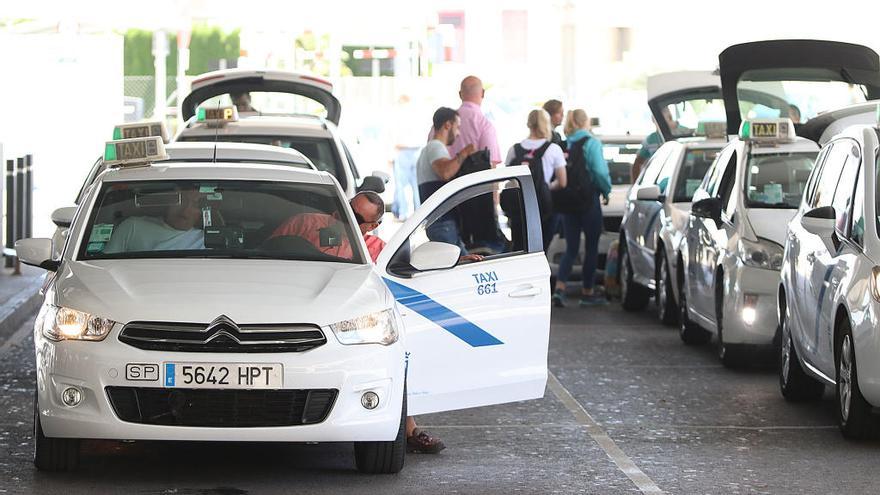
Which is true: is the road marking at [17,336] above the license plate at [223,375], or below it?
below

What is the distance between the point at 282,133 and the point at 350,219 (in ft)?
21.1

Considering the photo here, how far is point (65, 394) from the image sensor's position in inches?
309

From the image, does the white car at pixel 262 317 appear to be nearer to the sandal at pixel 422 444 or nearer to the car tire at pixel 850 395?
A: the sandal at pixel 422 444

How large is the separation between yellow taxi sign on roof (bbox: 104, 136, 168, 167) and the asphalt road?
139cm

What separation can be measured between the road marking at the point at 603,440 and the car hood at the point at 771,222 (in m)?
1.66

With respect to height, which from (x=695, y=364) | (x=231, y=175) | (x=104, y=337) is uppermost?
(x=231, y=175)

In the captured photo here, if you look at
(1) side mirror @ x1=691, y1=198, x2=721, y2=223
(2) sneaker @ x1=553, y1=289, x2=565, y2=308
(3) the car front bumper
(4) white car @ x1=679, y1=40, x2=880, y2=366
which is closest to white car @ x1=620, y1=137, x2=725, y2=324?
(4) white car @ x1=679, y1=40, x2=880, y2=366

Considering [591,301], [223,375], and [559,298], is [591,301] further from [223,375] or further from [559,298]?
[223,375]

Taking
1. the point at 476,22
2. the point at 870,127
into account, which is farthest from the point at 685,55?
the point at 870,127

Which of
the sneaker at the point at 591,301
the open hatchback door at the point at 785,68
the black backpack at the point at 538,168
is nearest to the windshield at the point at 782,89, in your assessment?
the open hatchback door at the point at 785,68

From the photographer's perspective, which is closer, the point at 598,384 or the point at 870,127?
the point at 870,127

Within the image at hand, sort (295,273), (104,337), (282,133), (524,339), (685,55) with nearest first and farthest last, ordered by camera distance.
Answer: (104,337)
(295,273)
(524,339)
(282,133)
(685,55)

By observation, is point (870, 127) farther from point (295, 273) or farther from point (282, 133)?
point (282, 133)

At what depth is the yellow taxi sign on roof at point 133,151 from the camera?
31.2 ft
